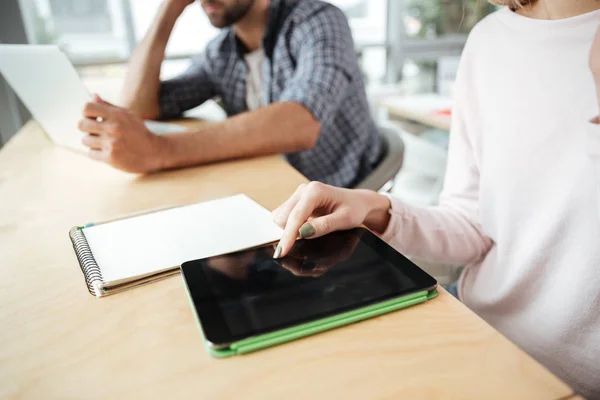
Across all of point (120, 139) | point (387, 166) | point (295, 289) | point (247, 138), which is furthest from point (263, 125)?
point (295, 289)

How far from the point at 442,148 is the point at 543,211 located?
1.83 metres

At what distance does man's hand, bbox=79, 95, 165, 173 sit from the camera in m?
0.85

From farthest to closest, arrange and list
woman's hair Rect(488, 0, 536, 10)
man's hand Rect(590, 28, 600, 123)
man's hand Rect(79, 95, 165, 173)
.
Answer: man's hand Rect(79, 95, 165, 173) → woman's hair Rect(488, 0, 536, 10) → man's hand Rect(590, 28, 600, 123)

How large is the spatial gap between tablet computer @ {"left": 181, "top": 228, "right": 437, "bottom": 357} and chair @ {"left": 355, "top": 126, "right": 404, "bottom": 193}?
2.07 feet

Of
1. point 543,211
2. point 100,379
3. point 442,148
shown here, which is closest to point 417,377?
point 100,379

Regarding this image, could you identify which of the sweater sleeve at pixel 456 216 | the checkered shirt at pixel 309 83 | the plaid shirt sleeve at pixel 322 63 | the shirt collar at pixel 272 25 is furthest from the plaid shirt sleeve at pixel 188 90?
the sweater sleeve at pixel 456 216

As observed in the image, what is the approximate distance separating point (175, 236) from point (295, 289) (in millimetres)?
219

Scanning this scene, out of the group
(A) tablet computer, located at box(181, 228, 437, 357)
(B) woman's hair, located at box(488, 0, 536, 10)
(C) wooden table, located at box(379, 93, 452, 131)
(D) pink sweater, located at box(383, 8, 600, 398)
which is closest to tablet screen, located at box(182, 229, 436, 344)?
(A) tablet computer, located at box(181, 228, 437, 357)

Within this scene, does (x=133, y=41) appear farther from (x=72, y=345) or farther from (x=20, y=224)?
→ (x=72, y=345)

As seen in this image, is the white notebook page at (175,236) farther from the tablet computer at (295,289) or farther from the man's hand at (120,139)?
the man's hand at (120,139)

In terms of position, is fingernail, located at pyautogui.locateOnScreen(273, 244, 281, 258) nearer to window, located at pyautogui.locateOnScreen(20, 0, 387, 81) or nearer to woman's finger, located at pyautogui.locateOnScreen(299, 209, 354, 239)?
woman's finger, located at pyautogui.locateOnScreen(299, 209, 354, 239)

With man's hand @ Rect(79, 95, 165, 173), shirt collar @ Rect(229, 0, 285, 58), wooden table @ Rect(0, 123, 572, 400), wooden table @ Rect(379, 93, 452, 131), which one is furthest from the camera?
wooden table @ Rect(379, 93, 452, 131)

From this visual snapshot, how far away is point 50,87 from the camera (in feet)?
3.17

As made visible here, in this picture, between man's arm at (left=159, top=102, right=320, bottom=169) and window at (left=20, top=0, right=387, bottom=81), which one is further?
window at (left=20, top=0, right=387, bottom=81)
